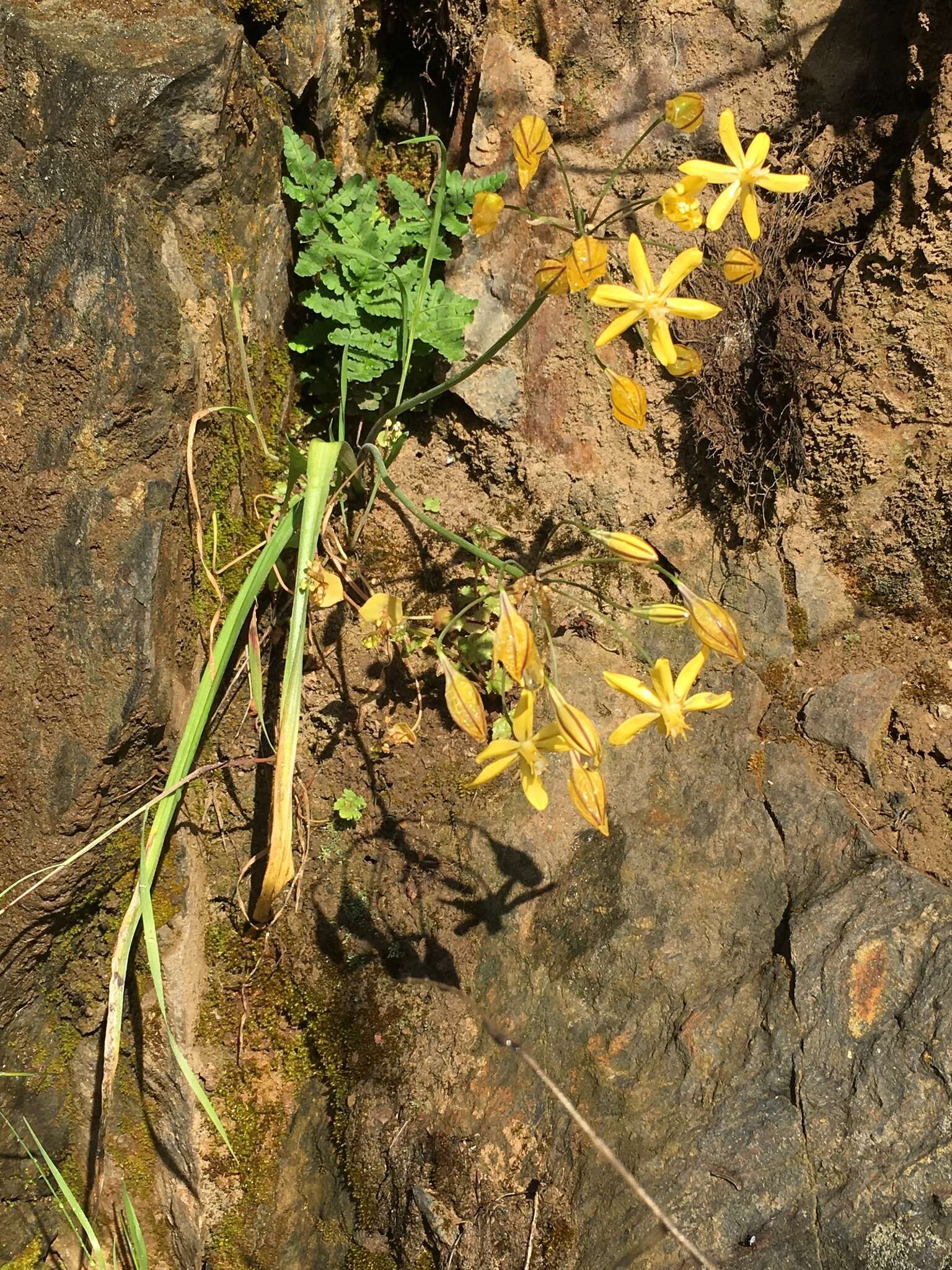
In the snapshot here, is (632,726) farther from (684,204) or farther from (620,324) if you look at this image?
(684,204)

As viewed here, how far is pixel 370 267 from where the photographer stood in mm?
2580

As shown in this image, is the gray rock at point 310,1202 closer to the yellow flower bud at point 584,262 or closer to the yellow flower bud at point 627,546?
the yellow flower bud at point 627,546

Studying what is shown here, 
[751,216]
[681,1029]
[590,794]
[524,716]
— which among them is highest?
[751,216]

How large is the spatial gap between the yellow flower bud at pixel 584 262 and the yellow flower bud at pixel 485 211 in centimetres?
22

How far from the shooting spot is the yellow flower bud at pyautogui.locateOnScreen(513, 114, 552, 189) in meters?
1.97

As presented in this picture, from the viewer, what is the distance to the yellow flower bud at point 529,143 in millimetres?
1974

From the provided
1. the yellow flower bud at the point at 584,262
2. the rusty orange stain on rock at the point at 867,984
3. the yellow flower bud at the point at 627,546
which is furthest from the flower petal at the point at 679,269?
the rusty orange stain on rock at the point at 867,984

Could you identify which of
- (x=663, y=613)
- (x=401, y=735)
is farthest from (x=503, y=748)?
(x=401, y=735)

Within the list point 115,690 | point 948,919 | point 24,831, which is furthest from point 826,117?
point 24,831

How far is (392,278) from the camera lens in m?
2.61

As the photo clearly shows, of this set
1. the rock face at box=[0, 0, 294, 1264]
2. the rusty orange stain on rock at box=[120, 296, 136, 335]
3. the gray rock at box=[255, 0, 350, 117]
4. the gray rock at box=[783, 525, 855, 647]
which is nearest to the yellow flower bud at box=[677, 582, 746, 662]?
the gray rock at box=[783, 525, 855, 647]

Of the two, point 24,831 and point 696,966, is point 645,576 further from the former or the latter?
point 24,831

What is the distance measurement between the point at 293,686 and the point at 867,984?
136cm

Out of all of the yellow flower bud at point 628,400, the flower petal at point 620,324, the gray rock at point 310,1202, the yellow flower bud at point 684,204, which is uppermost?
the yellow flower bud at point 684,204
